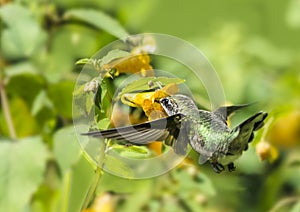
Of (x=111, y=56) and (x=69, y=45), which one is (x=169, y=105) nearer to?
(x=111, y=56)

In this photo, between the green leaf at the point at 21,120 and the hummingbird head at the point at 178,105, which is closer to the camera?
the hummingbird head at the point at 178,105

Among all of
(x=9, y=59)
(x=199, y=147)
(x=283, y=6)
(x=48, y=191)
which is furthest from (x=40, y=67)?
(x=283, y=6)

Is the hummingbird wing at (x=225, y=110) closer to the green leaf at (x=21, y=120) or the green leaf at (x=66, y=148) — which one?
the green leaf at (x=66, y=148)

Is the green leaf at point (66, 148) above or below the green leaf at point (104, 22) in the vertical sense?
below

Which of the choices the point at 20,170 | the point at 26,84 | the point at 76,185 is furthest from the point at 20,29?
the point at 76,185

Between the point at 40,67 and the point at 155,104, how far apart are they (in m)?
0.63

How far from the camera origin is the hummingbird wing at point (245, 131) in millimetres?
744

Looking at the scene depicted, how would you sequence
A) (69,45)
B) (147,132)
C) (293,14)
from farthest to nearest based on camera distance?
(293,14) < (69,45) < (147,132)

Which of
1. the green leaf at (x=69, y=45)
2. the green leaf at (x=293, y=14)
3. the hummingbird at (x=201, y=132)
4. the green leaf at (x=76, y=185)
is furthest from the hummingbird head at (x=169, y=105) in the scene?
the green leaf at (x=293, y=14)

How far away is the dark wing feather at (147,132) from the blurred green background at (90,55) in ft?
0.62

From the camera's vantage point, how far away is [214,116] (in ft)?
2.64

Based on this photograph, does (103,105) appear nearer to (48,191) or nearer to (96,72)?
(96,72)

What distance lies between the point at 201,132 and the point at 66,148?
305mm

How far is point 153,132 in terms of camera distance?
0.72 m
